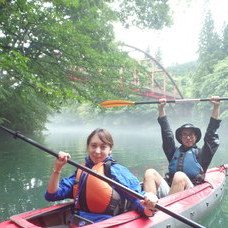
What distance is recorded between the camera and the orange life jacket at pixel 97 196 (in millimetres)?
2158

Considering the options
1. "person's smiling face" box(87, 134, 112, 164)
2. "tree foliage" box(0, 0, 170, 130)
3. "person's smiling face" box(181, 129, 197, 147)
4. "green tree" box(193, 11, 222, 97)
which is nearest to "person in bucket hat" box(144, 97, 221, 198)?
"person's smiling face" box(181, 129, 197, 147)

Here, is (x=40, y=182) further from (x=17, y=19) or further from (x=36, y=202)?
(x=17, y=19)

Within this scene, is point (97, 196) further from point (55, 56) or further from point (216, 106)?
point (55, 56)

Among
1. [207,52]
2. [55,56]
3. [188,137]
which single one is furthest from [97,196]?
[207,52]

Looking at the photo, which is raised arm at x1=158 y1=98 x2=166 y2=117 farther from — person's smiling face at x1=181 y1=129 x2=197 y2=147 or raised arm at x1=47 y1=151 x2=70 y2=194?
raised arm at x1=47 y1=151 x2=70 y2=194

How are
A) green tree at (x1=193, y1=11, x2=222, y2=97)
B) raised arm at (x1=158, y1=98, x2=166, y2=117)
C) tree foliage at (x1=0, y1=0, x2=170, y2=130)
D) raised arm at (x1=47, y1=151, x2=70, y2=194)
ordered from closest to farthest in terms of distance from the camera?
raised arm at (x1=47, y1=151, x2=70, y2=194) < raised arm at (x1=158, y1=98, x2=166, y2=117) < tree foliage at (x1=0, y1=0, x2=170, y2=130) < green tree at (x1=193, y1=11, x2=222, y2=97)

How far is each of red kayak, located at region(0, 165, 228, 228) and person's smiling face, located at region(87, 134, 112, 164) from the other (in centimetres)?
50

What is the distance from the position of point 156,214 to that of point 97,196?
2.37ft

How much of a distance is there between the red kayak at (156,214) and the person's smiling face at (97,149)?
50 centimetres

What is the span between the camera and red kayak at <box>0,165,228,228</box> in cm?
221

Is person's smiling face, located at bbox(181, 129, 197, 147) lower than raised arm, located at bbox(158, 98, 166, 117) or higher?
lower

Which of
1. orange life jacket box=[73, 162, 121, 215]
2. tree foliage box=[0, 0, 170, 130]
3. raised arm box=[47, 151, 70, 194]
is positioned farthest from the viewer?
tree foliage box=[0, 0, 170, 130]

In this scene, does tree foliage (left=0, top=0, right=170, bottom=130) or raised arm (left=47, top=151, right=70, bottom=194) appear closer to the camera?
raised arm (left=47, top=151, right=70, bottom=194)

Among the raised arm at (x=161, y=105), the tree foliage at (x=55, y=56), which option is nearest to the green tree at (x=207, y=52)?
the tree foliage at (x=55, y=56)
